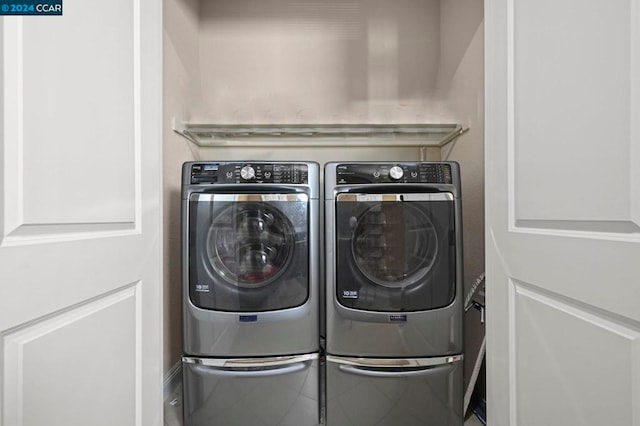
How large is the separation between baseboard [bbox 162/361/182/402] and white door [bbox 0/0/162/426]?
27.0 inches

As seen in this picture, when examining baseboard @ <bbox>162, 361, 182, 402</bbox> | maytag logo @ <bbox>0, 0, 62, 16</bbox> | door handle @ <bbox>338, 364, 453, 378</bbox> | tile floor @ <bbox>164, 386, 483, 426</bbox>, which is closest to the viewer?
maytag logo @ <bbox>0, 0, 62, 16</bbox>

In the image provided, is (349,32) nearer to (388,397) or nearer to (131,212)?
→ (131,212)

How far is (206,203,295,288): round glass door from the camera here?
53.7 inches

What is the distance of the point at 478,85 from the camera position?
5.16 ft

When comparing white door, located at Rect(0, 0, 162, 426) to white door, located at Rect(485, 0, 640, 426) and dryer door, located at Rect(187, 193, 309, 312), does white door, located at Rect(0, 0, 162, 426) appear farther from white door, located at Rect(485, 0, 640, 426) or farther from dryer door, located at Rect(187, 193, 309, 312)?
white door, located at Rect(485, 0, 640, 426)

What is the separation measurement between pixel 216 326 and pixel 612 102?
1396 millimetres

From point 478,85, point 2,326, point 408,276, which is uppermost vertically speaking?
point 478,85

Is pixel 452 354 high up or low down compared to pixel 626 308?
down

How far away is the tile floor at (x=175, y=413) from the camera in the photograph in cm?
144

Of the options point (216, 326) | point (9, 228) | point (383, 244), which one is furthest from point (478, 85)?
point (9, 228)

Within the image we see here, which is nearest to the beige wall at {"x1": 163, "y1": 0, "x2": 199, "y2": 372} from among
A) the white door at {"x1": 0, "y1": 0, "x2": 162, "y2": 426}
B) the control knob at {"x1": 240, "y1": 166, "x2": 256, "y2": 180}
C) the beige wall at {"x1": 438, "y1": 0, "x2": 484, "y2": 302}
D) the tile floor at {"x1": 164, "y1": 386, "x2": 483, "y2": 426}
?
the tile floor at {"x1": 164, "y1": 386, "x2": 483, "y2": 426}

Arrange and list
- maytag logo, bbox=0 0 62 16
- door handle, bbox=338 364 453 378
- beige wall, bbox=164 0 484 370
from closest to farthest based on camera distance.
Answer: maytag logo, bbox=0 0 62 16 < door handle, bbox=338 364 453 378 < beige wall, bbox=164 0 484 370

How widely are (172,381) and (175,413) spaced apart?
0.16 metres

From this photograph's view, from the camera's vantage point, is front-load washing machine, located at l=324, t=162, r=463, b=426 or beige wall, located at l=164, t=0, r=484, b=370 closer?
front-load washing machine, located at l=324, t=162, r=463, b=426
